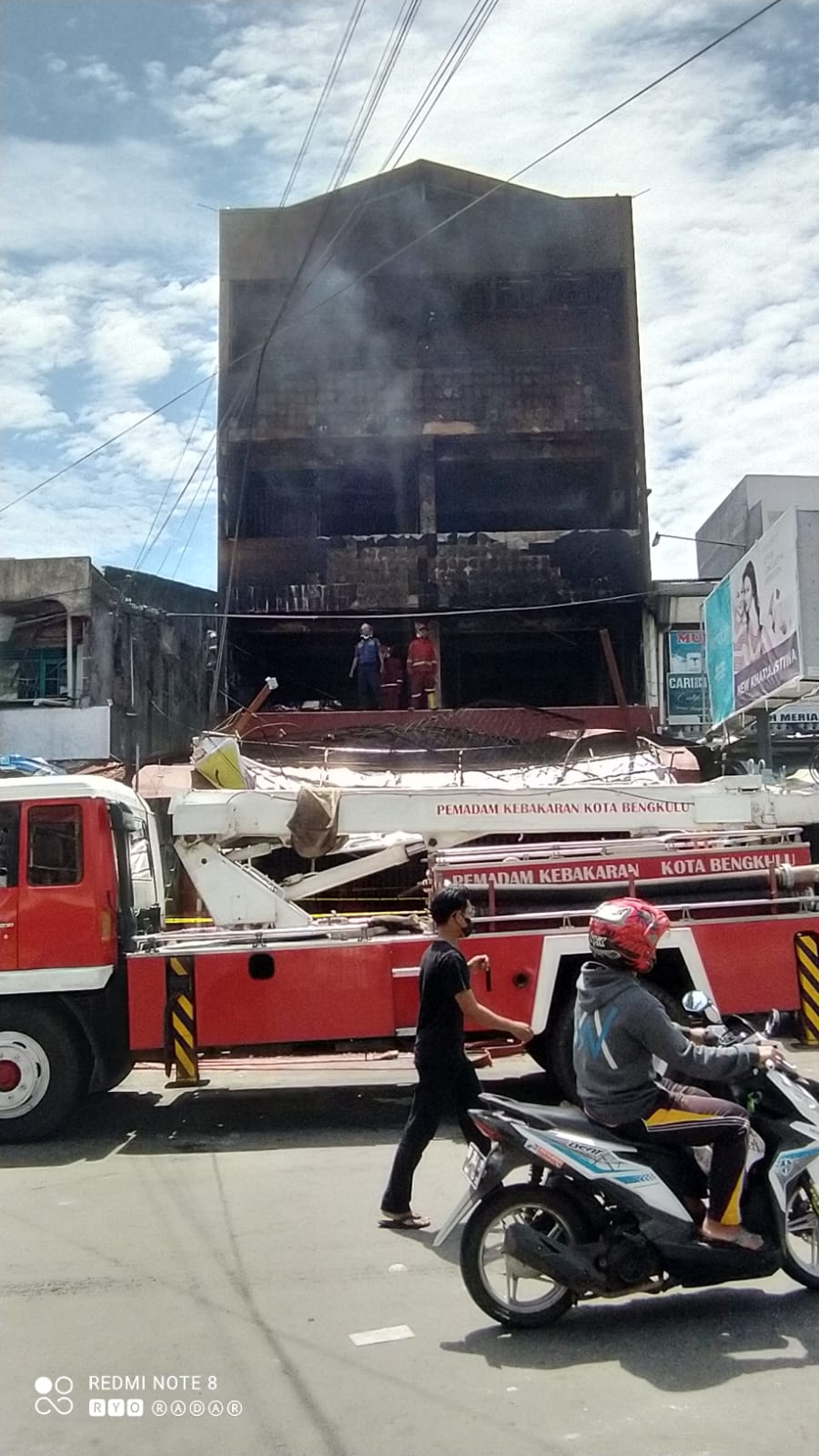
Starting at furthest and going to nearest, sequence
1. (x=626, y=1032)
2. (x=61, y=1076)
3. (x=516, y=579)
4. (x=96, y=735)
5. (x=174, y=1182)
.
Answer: (x=516, y=579) → (x=96, y=735) → (x=61, y=1076) → (x=174, y=1182) → (x=626, y=1032)

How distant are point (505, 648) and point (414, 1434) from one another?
24.8 m

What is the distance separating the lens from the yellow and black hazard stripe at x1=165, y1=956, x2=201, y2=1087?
813cm

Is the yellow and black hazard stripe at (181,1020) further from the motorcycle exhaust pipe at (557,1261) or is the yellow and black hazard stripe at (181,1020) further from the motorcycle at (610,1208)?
the motorcycle exhaust pipe at (557,1261)

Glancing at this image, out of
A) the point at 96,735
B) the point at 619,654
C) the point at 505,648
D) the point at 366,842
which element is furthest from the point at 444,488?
the point at 366,842

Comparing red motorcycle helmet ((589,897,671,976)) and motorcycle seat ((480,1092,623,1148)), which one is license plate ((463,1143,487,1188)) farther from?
red motorcycle helmet ((589,897,671,976))

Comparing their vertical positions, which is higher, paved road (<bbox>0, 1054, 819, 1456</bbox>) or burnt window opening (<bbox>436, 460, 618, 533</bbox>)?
burnt window opening (<bbox>436, 460, 618, 533</bbox>)

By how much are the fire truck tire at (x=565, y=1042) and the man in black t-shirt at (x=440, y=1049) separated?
2275 mm

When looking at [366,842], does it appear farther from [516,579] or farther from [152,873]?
[516,579]

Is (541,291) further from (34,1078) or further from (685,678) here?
(34,1078)

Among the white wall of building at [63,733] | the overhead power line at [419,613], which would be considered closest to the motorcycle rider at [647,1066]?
the white wall of building at [63,733]

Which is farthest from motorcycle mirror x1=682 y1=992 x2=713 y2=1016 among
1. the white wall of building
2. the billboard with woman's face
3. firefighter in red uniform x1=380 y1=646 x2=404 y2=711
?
the white wall of building

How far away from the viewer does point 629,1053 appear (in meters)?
4.53

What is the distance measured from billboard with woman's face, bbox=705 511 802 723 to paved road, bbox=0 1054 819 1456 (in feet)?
32.3

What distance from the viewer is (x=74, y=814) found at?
27.1 feet
